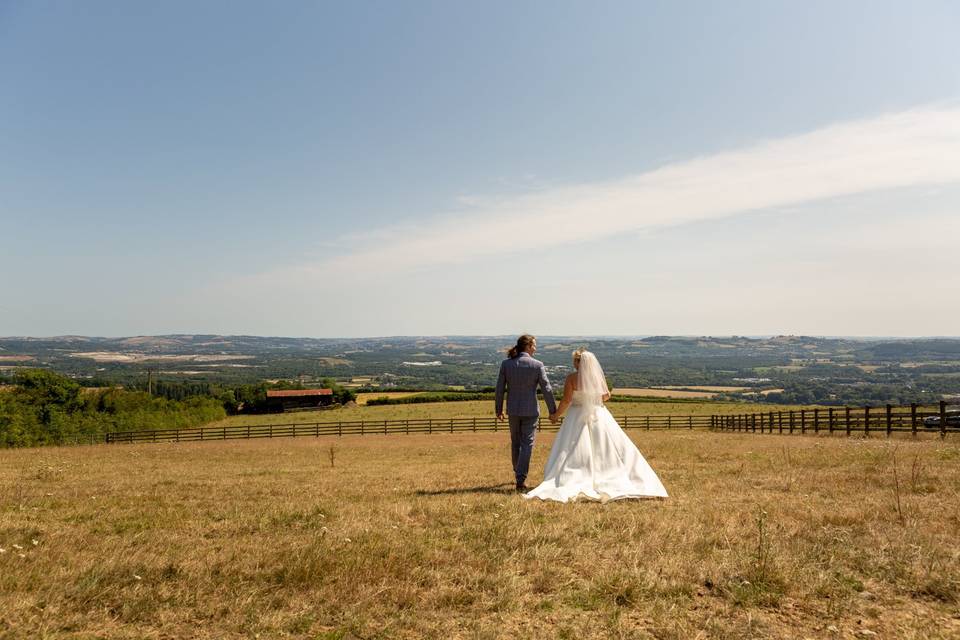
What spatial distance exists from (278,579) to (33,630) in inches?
55.6

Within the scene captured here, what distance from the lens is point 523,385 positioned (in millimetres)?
8789

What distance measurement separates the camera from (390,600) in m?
3.97

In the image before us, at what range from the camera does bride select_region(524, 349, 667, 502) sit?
775cm

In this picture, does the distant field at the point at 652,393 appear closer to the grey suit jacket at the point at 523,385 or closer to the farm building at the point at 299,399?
the farm building at the point at 299,399

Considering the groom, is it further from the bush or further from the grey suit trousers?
the bush

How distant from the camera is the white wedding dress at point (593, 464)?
771 cm

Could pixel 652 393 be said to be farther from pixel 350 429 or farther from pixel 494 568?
pixel 494 568

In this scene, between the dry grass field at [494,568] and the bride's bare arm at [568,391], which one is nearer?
the dry grass field at [494,568]

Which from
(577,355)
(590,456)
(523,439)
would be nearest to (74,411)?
(523,439)

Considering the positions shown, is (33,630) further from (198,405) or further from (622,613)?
(198,405)

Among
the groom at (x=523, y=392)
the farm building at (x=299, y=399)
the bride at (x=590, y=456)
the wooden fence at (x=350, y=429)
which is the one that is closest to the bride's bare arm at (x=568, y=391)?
the bride at (x=590, y=456)

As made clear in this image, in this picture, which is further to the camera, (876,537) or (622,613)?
(876,537)

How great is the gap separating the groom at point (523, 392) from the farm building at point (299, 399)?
2912 inches

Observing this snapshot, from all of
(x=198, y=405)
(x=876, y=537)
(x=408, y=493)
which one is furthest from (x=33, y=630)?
(x=198, y=405)
